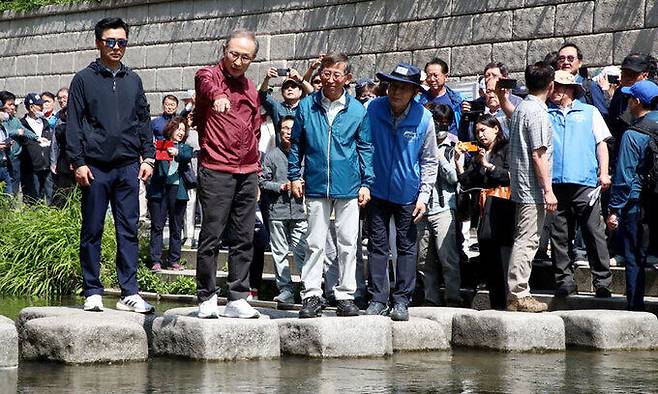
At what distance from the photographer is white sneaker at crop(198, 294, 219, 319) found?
29.4 feet

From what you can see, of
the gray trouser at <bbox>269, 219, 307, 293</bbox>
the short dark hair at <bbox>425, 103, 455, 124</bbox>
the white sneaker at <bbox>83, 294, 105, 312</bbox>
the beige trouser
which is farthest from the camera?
the gray trouser at <bbox>269, 219, 307, 293</bbox>

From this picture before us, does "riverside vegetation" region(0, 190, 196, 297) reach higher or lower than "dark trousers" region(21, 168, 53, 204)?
lower

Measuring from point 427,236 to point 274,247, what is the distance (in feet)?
4.65

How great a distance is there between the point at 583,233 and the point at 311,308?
2846mm

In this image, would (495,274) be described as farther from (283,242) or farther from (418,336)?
(283,242)

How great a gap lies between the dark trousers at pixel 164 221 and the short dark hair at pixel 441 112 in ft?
13.1

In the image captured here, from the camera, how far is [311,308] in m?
9.56

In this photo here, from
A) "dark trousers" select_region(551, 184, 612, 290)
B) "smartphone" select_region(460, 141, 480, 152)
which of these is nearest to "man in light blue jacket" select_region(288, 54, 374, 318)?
"dark trousers" select_region(551, 184, 612, 290)

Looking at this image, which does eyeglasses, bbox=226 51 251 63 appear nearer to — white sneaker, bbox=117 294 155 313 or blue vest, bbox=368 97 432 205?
blue vest, bbox=368 97 432 205

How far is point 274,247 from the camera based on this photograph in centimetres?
1242

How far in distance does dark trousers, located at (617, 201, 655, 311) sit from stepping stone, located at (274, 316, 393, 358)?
2359 mm

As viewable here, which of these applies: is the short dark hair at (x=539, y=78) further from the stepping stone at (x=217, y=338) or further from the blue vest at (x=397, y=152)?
the stepping stone at (x=217, y=338)

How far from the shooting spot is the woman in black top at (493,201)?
36.0 feet

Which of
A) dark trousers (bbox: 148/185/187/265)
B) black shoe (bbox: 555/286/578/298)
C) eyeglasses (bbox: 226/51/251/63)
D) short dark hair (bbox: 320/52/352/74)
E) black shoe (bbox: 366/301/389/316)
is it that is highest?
short dark hair (bbox: 320/52/352/74)
